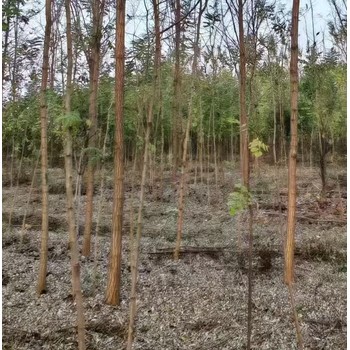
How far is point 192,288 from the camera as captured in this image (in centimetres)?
499

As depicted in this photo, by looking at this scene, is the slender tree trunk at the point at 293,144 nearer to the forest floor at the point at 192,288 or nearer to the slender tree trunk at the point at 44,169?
the forest floor at the point at 192,288

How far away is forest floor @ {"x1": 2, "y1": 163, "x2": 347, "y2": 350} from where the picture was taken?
3.78 m

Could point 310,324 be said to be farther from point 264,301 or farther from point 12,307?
point 12,307

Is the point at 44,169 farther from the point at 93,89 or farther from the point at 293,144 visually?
the point at 293,144

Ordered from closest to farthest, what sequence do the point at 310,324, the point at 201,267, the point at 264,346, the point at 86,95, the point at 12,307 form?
the point at 264,346, the point at 310,324, the point at 12,307, the point at 201,267, the point at 86,95

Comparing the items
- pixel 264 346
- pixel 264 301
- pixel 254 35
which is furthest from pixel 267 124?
pixel 264 346

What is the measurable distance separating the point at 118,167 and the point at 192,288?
6.53 ft

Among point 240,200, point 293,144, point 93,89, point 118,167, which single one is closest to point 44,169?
point 118,167

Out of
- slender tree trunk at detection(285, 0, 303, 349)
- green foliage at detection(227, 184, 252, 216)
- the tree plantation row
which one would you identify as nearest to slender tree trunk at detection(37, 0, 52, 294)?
the tree plantation row

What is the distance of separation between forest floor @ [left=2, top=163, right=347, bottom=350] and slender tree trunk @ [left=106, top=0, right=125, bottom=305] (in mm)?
269

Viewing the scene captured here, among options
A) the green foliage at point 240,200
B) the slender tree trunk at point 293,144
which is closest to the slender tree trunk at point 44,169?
the green foliage at point 240,200

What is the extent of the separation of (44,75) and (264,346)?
3.69m

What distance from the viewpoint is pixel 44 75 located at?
441cm

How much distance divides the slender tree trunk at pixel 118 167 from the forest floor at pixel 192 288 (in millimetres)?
269
